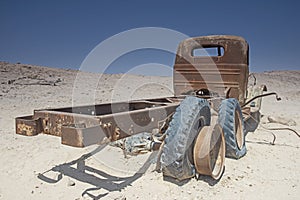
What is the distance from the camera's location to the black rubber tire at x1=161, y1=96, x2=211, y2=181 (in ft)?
9.23

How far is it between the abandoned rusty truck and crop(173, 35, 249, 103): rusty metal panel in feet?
0.06

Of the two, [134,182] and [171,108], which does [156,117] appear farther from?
[134,182]

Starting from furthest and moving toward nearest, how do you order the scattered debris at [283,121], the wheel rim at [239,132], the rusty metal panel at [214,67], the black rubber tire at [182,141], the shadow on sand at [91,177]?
the scattered debris at [283,121]
the rusty metal panel at [214,67]
the wheel rim at [239,132]
the shadow on sand at [91,177]
the black rubber tire at [182,141]

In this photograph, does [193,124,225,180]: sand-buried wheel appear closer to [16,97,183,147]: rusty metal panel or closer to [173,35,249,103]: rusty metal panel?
[16,97,183,147]: rusty metal panel

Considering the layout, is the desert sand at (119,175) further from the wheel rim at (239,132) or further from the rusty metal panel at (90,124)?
the rusty metal panel at (90,124)

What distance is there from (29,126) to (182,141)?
158 cm

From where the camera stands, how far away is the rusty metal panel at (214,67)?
5277 mm

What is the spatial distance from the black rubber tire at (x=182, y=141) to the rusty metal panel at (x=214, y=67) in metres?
2.43

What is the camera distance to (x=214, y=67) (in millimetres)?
5484

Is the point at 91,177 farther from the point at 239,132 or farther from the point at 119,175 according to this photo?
the point at 239,132

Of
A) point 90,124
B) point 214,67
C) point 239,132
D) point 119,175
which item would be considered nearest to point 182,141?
point 90,124

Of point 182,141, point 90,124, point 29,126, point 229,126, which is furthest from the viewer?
point 229,126

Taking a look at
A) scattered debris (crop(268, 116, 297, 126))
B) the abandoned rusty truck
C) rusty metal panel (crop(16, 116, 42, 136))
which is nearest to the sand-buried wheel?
the abandoned rusty truck

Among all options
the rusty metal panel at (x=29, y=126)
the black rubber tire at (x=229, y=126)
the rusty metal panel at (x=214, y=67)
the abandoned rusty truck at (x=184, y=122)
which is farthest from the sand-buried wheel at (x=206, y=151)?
the rusty metal panel at (x=214, y=67)
